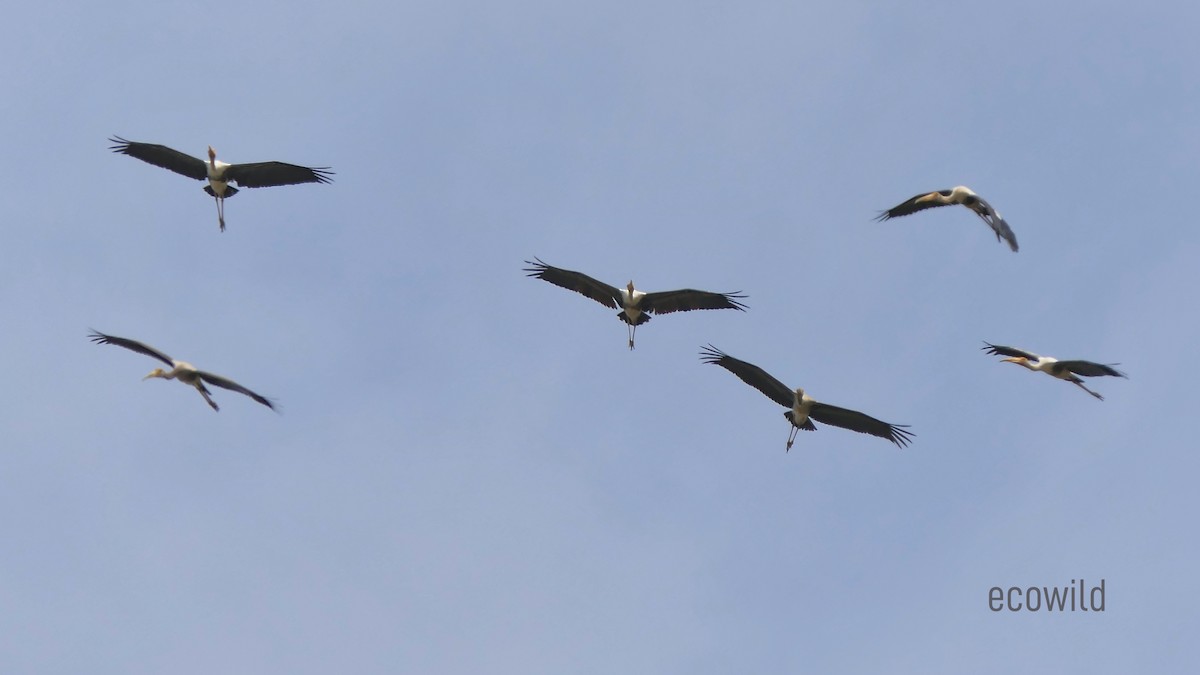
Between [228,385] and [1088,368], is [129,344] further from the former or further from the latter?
[1088,368]

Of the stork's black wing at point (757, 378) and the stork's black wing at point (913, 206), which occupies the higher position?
the stork's black wing at point (913, 206)

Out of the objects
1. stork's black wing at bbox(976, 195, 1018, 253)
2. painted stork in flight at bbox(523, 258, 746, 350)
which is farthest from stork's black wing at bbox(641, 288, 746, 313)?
stork's black wing at bbox(976, 195, 1018, 253)

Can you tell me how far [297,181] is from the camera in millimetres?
31891

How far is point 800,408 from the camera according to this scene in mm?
29625

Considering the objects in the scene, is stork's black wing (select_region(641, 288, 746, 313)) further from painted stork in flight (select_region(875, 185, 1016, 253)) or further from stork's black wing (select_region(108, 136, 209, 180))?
stork's black wing (select_region(108, 136, 209, 180))

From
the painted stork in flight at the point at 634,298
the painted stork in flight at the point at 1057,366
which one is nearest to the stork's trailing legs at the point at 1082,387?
the painted stork in flight at the point at 1057,366

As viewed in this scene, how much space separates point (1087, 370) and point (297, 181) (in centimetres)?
1708

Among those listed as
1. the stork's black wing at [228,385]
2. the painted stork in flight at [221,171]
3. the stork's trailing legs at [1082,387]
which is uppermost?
the painted stork in flight at [221,171]

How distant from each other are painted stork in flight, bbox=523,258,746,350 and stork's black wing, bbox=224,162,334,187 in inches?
211

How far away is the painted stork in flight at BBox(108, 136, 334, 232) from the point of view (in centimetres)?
3150

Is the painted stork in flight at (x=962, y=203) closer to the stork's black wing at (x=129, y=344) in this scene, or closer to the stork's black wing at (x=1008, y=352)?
the stork's black wing at (x=1008, y=352)

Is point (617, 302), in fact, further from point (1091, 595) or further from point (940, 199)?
point (1091, 595)

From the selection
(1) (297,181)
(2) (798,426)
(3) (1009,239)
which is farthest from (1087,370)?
A: (1) (297,181)

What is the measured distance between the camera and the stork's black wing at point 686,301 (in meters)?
30.4
